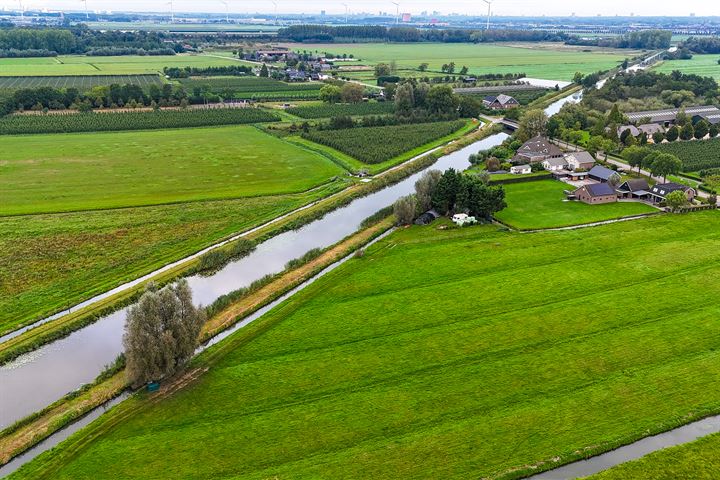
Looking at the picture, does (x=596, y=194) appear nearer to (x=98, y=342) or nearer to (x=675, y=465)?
(x=675, y=465)

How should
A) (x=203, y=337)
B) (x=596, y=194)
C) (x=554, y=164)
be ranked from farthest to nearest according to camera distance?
1. (x=554, y=164)
2. (x=596, y=194)
3. (x=203, y=337)

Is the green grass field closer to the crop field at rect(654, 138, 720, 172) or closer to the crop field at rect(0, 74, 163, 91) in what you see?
the crop field at rect(654, 138, 720, 172)

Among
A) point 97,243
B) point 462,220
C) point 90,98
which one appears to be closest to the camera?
point 97,243

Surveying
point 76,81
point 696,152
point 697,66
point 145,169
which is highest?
point 697,66

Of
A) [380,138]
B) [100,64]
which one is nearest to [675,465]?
[380,138]

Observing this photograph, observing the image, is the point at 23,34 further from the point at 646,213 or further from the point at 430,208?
the point at 646,213

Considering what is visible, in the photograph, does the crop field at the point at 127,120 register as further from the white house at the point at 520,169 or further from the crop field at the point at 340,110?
the white house at the point at 520,169

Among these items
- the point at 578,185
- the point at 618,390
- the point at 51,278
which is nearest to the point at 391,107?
the point at 578,185
